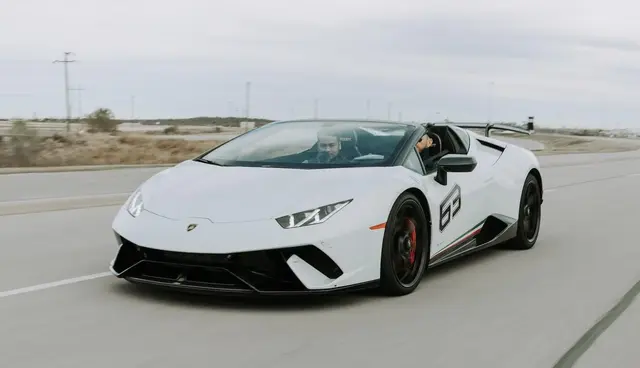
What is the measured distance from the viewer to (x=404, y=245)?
21.1ft

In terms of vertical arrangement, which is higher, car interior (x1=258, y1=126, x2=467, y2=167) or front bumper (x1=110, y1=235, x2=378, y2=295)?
car interior (x1=258, y1=126, x2=467, y2=167)

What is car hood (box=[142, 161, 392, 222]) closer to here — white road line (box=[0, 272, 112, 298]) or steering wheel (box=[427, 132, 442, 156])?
white road line (box=[0, 272, 112, 298])

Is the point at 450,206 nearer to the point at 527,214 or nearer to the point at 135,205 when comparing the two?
the point at 527,214

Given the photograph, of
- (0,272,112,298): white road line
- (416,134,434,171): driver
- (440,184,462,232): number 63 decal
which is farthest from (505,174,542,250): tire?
(0,272,112,298): white road line

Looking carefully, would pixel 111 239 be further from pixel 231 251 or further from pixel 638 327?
pixel 638 327

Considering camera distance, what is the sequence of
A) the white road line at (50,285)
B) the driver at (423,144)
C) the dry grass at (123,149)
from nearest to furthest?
the white road line at (50,285), the driver at (423,144), the dry grass at (123,149)

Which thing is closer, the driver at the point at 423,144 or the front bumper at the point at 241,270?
the front bumper at the point at 241,270

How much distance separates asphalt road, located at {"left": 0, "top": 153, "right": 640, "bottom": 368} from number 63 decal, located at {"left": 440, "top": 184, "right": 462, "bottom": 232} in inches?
18.8

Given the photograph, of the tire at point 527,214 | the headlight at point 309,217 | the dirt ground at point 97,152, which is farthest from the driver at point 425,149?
the dirt ground at point 97,152

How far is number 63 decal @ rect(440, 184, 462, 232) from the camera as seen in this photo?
708 centimetres

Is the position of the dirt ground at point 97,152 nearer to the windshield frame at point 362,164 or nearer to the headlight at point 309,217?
the windshield frame at point 362,164

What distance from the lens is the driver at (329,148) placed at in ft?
22.0

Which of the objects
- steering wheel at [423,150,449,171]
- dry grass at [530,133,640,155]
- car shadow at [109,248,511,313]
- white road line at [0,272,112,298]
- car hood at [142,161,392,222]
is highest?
steering wheel at [423,150,449,171]

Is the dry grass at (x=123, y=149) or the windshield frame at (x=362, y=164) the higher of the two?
the windshield frame at (x=362, y=164)
